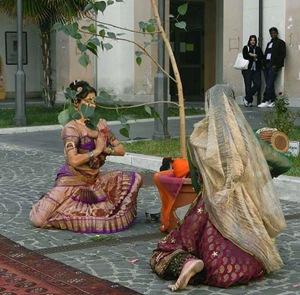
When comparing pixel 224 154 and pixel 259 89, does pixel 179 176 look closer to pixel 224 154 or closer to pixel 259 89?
pixel 224 154

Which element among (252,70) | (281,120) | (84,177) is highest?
(252,70)

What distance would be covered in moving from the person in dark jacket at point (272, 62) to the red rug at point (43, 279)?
555 inches

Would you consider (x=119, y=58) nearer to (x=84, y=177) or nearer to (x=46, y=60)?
(x=46, y=60)

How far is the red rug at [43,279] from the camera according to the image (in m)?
5.50

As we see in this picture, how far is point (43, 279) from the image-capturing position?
579cm

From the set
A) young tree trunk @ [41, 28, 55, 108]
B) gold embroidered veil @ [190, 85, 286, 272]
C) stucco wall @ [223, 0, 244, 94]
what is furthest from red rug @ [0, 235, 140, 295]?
stucco wall @ [223, 0, 244, 94]

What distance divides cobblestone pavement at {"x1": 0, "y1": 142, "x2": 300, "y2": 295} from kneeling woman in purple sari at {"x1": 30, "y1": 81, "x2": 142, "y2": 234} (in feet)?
0.39

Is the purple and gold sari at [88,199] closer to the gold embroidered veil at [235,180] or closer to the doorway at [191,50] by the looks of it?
the gold embroidered veil at [235,180]

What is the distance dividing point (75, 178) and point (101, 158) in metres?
0.33

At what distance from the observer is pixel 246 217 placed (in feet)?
18.0

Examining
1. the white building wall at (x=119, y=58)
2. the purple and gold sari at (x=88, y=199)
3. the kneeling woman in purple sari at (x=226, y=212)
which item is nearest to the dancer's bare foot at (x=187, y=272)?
the kneeling woman in purple sari at (x=226, y=212)

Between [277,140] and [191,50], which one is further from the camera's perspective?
[191,50]

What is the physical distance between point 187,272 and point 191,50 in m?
22.2

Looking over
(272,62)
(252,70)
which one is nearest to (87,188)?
(272,62)
